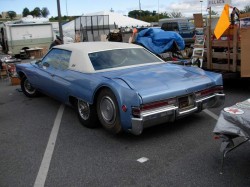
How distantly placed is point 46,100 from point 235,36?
4.53 meters

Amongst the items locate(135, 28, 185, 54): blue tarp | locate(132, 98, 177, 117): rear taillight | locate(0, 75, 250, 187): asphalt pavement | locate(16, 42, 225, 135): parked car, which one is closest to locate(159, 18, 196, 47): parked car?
locate(135, 28, 185, 54): blue tarp

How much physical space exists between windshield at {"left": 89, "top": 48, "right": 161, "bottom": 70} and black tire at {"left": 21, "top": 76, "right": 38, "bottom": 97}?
2.86m

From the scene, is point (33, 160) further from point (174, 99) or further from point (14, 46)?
point (14, 46)

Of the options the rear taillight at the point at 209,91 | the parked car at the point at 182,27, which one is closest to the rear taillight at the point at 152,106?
the rear taillight at the point at 209,91

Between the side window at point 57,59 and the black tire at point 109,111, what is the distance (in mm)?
1449

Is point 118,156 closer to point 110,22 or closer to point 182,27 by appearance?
point 182,27

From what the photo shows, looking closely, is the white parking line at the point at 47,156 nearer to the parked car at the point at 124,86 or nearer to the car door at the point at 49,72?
the parked car at the point at 124,86

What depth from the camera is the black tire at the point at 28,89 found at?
7.99 m

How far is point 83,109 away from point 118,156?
1421 mm

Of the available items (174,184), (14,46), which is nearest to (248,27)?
(174,184)

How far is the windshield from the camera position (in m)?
5.59

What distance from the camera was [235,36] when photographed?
275 inches

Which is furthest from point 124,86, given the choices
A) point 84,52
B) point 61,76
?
point 61,76

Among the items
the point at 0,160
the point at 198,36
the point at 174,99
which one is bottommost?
the point at 0,160
